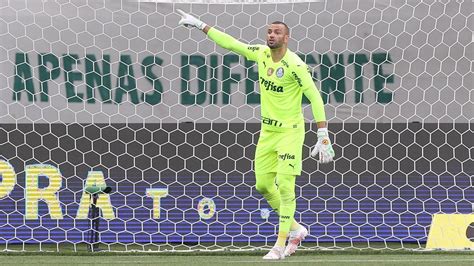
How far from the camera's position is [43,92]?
8.53m

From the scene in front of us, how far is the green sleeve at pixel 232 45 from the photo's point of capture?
7.85m

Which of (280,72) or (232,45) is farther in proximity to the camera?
(232,45)

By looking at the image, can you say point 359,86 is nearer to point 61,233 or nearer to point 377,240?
point 377,240

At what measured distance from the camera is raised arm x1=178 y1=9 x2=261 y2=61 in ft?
25.8

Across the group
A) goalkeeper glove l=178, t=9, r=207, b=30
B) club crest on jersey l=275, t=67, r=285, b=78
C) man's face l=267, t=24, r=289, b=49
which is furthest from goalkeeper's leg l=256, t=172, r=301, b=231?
goalkeeper glove l=178, t=9, r=207, b=30

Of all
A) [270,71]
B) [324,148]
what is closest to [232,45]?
[270,71]

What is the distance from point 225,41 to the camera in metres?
7.85

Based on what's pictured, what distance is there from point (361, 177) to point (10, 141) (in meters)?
2.89

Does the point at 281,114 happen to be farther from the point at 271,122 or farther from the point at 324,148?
the point at 324,148

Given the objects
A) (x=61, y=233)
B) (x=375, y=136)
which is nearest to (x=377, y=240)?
(x=375, y=136)

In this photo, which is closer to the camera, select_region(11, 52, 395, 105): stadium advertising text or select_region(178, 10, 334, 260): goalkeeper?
select_region(178, 10, 334, 260): goalkeeper

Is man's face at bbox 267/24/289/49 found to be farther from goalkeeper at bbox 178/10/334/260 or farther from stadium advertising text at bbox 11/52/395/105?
stadium advertising text at bbox 11/52/395/105

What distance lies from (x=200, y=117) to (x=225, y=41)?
975 millimetres

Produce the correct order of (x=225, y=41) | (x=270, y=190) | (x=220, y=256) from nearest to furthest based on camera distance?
(x=225, y=41), (x=270, y=190), (x=220, y=256)
